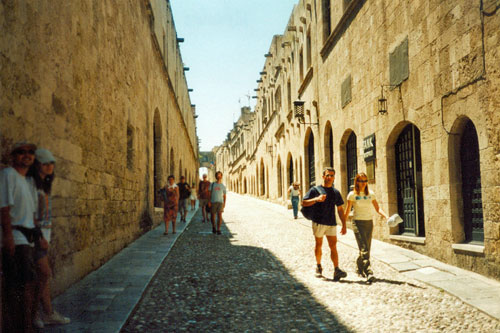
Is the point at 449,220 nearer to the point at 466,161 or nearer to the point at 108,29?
the point at 466,161

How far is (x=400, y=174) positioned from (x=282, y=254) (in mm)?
3290

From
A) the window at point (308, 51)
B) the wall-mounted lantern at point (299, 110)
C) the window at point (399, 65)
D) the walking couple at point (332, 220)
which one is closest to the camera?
the walking couple at point (332, 220)

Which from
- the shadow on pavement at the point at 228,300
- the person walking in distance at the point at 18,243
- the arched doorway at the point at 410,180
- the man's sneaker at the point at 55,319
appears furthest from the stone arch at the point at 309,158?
the person walking in distance at the point at 18,243

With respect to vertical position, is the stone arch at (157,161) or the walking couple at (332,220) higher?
the stone arch at (157,161)

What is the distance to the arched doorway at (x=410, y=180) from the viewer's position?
8.62 m

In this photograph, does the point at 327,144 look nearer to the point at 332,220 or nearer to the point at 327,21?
the point at 327,21

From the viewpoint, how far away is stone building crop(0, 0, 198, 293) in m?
3.88

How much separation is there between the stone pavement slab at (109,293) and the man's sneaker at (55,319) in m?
0.06

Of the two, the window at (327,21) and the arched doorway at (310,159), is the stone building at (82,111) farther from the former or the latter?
the arched doorway at (310,159)

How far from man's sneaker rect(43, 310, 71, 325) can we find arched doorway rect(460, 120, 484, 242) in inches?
224

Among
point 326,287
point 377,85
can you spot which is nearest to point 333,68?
point 377,85

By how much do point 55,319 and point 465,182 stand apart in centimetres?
605

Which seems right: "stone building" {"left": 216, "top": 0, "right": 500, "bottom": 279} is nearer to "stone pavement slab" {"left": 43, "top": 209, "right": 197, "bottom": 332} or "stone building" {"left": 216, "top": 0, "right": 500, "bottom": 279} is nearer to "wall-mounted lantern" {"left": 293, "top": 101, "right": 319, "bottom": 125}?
"wall-mounted lantern" {"left": 293, "top": 101, "right": 319, "bottom": 125}

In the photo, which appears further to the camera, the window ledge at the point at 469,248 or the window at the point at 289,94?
the window at the point at 289,94
